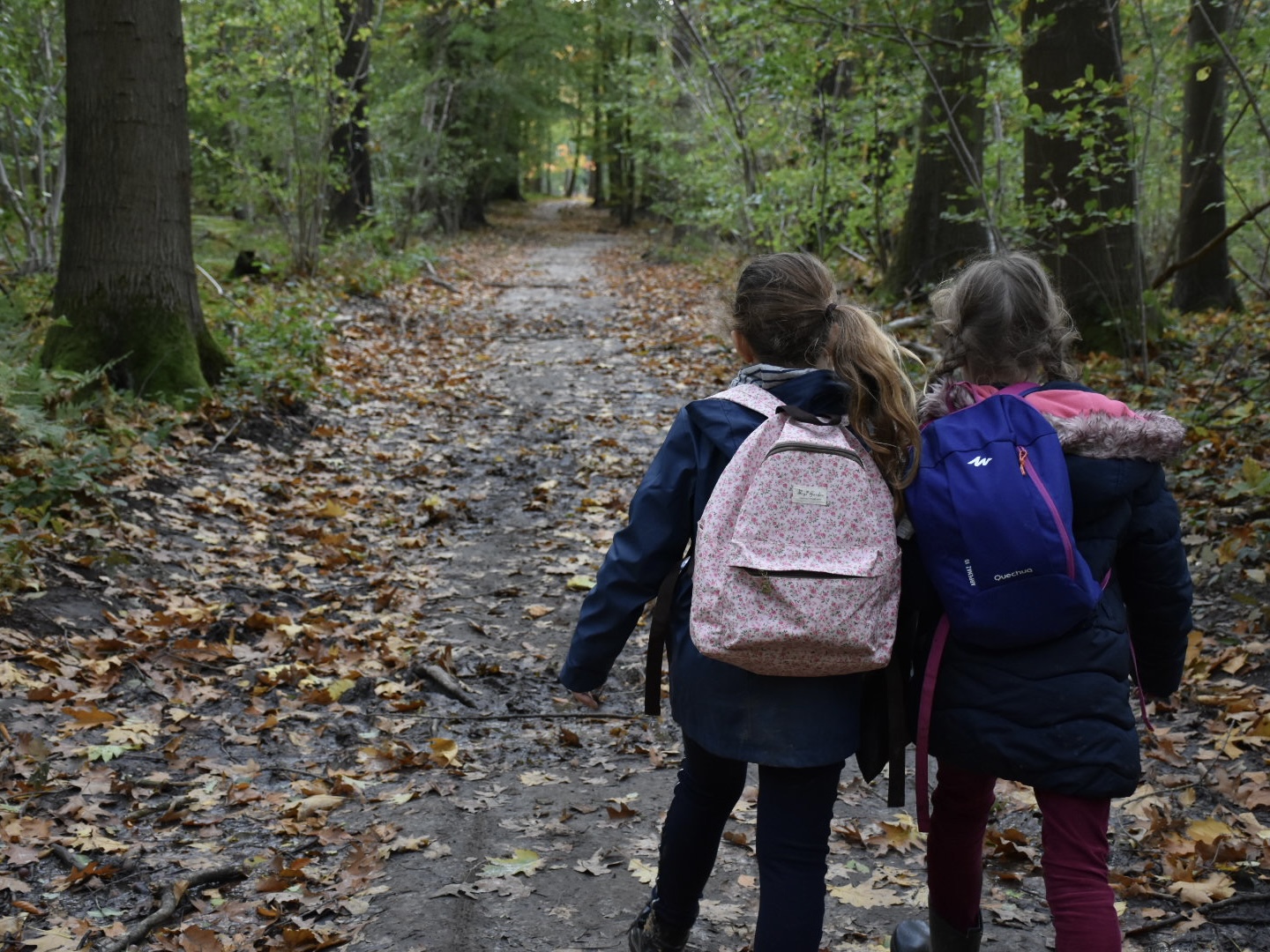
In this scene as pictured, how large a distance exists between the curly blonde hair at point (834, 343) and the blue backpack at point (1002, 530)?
91 millimetres

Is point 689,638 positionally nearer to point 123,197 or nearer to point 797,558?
point 797,558

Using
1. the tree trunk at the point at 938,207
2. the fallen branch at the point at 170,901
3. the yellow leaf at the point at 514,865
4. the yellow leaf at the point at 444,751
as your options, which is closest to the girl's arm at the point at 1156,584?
the yellow leaf at the point at 514,865

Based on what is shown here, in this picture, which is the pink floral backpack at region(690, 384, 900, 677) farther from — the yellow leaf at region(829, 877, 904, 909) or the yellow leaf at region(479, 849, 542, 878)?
the yellow leaf at region(479, 849, 542, 878)

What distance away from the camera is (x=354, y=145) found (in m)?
18.4

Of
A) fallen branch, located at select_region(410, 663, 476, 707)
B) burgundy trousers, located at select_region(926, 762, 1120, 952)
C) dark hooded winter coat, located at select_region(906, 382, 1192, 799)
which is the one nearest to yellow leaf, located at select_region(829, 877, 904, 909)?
burgundy trousers, located at select_region(926, 762, 1120, 952)

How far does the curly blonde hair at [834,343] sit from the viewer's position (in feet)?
7.79

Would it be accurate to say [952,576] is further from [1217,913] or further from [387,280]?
[387,280]

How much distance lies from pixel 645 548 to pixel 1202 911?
2144 millimetres

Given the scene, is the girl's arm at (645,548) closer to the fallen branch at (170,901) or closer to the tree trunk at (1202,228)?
the fallen branch at (170,901)

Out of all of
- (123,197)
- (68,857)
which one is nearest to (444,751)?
(68,857)

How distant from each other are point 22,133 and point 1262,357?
1236 centimetres

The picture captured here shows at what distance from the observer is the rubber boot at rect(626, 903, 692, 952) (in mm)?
2828

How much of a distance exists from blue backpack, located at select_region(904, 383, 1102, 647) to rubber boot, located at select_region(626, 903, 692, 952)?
3.91 feet

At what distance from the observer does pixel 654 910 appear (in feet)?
9.36
